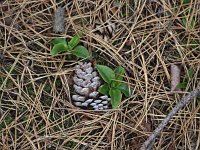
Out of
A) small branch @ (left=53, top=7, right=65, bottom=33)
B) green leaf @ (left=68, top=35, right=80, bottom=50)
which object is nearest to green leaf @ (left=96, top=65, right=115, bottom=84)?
green leaf @ (left=68, top=35, right=80, bottom=50)

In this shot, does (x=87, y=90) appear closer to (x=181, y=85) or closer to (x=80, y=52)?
(x=80, y=52)

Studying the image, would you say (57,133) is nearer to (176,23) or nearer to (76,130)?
(76,130)

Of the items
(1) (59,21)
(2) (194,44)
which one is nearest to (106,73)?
(1) (59,21)

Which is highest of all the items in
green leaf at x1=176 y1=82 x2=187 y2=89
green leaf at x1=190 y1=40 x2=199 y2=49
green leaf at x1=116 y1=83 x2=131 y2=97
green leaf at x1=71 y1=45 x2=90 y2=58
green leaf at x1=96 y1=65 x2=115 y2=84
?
green leaf at x1=190 y1=40 x2=199 y2=49

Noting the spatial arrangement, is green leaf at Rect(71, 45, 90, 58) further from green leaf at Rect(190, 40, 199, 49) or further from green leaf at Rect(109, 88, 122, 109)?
green leaf at Rect(190, 40, 199, 49)

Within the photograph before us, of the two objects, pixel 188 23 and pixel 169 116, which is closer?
pixel 169 116

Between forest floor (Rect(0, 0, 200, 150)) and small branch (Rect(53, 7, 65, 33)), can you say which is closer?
forest floor (Rect(0, 0, 200, 150))
